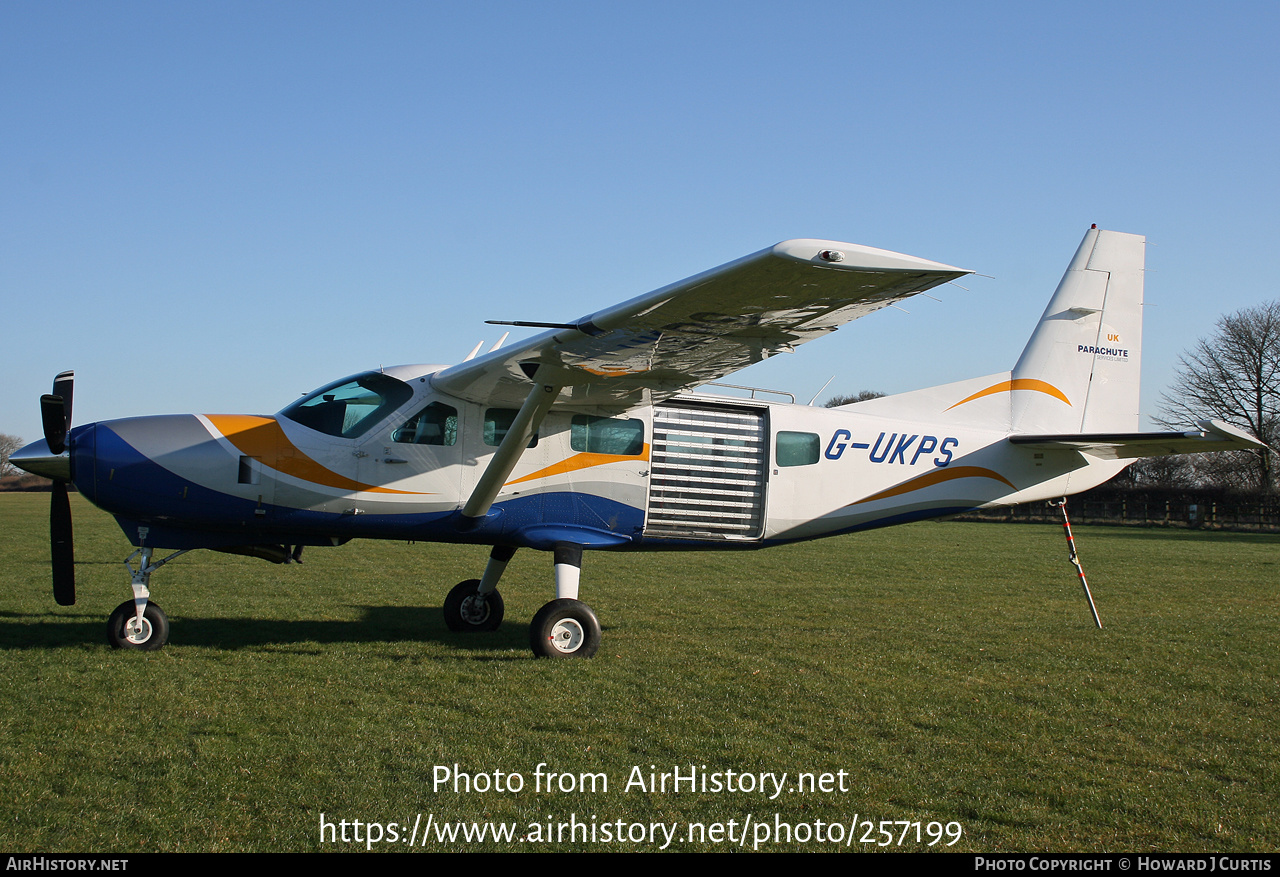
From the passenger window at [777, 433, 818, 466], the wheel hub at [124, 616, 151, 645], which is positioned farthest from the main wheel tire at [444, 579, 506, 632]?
the passenger window at [777, 433, 818, 466]

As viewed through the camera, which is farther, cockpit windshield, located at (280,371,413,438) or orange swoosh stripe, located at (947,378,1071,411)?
orange swoosh stripe, located at (947,378,1071,411)

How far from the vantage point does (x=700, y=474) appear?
9344 mm

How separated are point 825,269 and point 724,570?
500 inches

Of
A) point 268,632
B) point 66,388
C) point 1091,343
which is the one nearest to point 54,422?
point 66,388

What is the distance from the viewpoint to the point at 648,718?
20.2 ft

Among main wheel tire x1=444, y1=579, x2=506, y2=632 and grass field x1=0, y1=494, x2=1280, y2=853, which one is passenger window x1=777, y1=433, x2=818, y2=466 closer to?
grass field x1=0, y1=494, x2=1280, y2=853

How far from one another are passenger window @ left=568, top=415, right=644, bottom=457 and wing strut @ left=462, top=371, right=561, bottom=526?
0.75m

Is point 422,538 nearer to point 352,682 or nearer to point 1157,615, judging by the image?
point 352,682

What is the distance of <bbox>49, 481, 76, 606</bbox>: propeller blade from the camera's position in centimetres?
873

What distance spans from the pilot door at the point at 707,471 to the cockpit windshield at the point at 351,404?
269cm

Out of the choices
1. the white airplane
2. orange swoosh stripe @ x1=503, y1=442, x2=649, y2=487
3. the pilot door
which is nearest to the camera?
the white airplane

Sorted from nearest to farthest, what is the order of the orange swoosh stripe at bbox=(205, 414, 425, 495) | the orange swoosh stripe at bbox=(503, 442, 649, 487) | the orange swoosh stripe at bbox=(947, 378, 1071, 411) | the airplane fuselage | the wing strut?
the wing strut, the airplane fuselage, the orange swoosh stripe at bbox=(205, 414, 425, 495), the orange swoosh stripe at bbox=(503, 442, 649, 487), the orange swoosh stripe at bbox=(947, 378, 1071, 411)

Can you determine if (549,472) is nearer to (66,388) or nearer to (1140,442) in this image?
(66,388)
